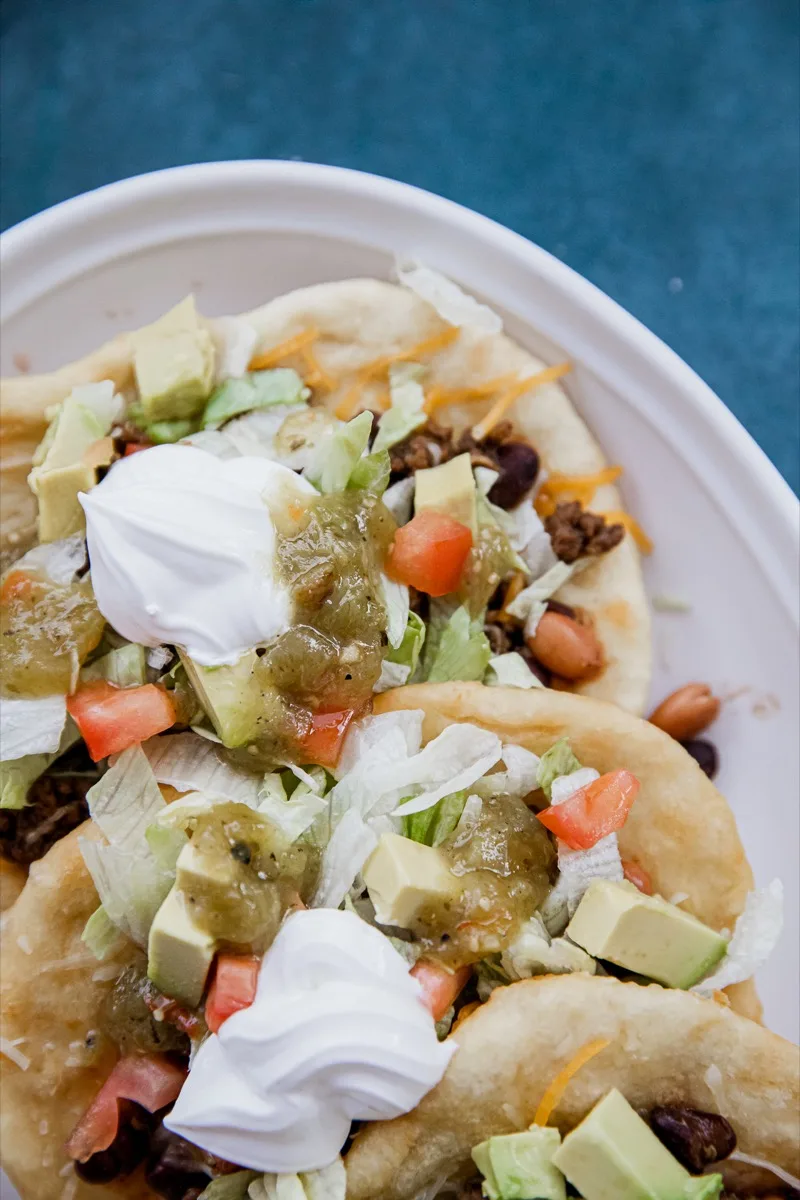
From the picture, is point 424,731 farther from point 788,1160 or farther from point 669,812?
point 788,1160

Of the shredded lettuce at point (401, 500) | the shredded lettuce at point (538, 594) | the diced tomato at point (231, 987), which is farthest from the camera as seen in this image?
the shredded lettuce at point (538, 594)

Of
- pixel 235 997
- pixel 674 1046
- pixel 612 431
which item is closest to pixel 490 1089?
pixel 674 1046

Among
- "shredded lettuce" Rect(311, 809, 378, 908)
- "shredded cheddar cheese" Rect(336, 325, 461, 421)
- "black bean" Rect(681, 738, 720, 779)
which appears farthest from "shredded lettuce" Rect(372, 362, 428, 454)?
"black bean" Rect(681, 738, 720, 779)

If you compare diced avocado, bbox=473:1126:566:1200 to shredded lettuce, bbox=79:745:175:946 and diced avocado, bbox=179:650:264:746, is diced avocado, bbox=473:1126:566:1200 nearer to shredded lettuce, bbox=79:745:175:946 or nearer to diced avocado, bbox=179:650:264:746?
shredded lettuce, bbox=79:745:175:946

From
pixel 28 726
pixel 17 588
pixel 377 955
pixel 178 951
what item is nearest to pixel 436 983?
pixel 377 955

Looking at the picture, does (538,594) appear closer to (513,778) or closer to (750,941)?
(513,778)

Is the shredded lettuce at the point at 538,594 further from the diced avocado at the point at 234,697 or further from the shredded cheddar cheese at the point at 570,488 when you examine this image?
the diced avocado at the point at 234,697

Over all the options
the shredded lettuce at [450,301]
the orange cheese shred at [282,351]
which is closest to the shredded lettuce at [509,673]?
the shredded lettuce at [450,301]
